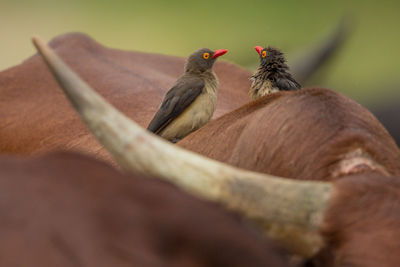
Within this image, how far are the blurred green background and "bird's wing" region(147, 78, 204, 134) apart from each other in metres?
3.63

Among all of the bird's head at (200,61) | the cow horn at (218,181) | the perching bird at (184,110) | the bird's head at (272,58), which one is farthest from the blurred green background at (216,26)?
the cow horn at (218,181)

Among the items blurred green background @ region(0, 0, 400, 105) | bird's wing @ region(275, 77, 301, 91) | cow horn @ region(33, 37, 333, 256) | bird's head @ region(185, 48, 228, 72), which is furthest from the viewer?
blurred green background @ region(0, 0, 400, 105)

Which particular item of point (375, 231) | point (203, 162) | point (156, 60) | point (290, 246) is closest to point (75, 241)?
point (203, 162)

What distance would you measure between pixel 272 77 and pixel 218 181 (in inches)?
50.3

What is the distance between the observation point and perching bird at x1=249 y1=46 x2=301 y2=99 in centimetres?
219

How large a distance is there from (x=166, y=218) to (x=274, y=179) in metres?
0.23

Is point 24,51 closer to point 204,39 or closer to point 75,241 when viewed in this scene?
point 204,39

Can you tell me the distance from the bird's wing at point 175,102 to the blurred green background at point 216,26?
3.63 metres

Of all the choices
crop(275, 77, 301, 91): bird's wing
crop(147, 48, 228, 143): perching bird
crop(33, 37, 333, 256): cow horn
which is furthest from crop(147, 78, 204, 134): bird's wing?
crop(33, 37, 333, 256): cow horn

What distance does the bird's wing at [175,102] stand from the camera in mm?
2221

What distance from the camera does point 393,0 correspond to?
21.7ft

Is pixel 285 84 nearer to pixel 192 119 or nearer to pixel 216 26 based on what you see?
pixel 192 119

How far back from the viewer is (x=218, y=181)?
99cm

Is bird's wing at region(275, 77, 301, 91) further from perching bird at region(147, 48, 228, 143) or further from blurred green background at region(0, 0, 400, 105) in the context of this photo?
blurred green background at region(0, 0, 400, 105)
